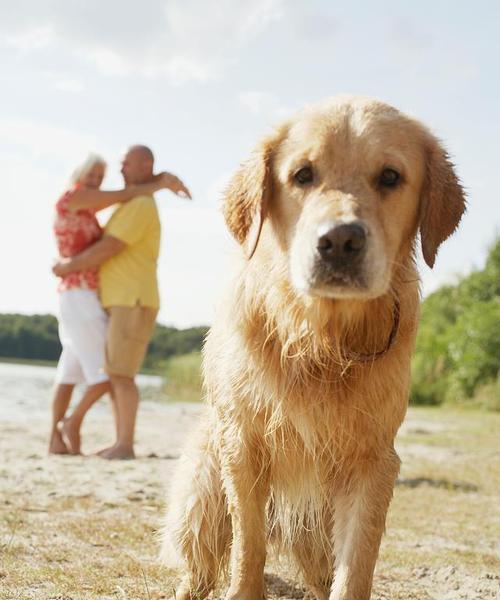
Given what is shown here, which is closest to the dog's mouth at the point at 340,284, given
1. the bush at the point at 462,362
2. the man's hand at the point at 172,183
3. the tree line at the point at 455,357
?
the man's hand at the point at 172,183

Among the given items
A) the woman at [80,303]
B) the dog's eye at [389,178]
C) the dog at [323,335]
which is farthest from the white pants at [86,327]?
the dog's eye at [389,178]

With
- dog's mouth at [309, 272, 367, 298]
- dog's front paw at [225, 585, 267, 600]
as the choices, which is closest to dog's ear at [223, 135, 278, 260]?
dog's mouth at [309, 272, 367, 298]

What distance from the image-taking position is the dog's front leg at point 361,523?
2811 mm

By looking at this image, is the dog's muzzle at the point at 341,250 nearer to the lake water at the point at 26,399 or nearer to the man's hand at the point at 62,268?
the man's hand at the point at 62,268

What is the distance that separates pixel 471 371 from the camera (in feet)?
67.4

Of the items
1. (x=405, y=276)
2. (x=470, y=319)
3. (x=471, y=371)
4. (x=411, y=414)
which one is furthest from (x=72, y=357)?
(x=470, y=319)

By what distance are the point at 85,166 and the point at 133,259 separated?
977 mm

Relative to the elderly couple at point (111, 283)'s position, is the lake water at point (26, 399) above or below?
below

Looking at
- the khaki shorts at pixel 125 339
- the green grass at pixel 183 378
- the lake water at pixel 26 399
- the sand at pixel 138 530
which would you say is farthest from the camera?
the green grass at pixel 183 378

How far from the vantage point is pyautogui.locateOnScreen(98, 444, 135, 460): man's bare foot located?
22.6 feet

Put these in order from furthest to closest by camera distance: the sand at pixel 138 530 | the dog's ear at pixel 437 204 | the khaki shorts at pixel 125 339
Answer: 1. the khaki shorts at pixel 125 339
2. the sand at pixel 138 530
3. the dog's ear at pixel 437 204

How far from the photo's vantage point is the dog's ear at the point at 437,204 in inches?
120

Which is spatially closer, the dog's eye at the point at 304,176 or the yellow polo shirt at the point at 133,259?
the dog's eye at the point at 304,176

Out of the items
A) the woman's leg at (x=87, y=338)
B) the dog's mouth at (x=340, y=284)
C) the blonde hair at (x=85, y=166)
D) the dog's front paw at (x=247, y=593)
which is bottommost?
the dog's front paw at (x=247, y=593)
